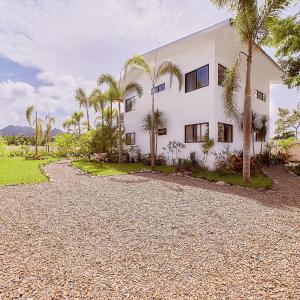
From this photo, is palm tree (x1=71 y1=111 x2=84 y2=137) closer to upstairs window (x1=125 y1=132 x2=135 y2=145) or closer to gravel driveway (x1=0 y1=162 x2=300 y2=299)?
upstairs window (x1=125 y1=132 x2=135 y2=145)

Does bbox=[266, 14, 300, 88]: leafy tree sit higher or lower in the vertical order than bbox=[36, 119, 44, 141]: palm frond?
higher

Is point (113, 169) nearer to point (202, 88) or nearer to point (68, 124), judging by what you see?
point (202, 88)

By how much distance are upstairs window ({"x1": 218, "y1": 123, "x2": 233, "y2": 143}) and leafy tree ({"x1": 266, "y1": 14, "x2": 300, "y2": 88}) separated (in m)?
4.30

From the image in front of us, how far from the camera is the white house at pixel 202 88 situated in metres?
12.9

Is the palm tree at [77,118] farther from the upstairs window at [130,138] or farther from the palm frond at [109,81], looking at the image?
the palm frond at [109,81]

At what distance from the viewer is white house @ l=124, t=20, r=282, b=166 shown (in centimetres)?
1288

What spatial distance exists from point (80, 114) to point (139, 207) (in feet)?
102

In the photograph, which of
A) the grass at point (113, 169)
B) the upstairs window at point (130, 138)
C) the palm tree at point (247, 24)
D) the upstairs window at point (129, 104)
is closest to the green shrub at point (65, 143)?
the upstairs window at point (130, 138)

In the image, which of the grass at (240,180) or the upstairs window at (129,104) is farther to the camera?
the upstairs window at (129,104)

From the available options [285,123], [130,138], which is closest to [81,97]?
[130,138]

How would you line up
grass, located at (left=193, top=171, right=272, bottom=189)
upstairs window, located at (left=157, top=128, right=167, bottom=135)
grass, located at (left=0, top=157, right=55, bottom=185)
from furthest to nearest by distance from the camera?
upstairs window, located at (left=157, top=128, right=167, bottom=135) → grass, located at (left=0, top=157, right=55, bottom=185) → grass, located at (left=193, top=171, right=272, bottom=189)

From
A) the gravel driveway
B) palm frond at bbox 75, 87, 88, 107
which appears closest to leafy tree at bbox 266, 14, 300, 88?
the gravel driveway

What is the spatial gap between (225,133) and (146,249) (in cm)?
1159

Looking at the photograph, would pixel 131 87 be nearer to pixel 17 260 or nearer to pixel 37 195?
pixel 37 195
